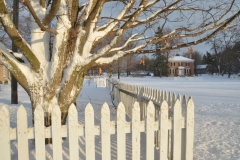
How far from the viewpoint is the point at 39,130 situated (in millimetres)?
2371

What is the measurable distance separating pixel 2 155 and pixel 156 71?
55371 mm

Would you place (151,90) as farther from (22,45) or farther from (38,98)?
(22,45)

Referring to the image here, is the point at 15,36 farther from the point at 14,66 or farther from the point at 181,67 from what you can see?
the point at 181,67

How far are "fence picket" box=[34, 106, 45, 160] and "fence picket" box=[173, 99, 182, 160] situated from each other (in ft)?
5.72

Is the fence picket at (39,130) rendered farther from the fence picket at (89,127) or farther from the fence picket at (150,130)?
the fence picket at (150,130)

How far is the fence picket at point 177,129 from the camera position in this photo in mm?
2768

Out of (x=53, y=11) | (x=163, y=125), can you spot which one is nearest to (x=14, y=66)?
(x=53, y=11)

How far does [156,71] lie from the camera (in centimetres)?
5638

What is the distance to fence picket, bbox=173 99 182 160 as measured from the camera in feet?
9.08

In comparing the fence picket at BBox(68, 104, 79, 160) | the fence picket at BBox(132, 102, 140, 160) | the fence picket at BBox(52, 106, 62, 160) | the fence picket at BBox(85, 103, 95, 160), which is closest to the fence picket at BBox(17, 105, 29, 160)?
the fence picket at BBox(52, 106, 62, 160)

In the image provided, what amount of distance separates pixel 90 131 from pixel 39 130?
0.61m

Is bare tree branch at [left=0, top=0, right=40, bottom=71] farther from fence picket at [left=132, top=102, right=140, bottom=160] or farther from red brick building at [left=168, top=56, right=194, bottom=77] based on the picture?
red brick building at [left=168, top=56, right=194, bottom=77]

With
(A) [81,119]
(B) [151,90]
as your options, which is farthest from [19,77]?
(A) [81,119]

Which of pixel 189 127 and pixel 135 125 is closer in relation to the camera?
pixel 135 125
